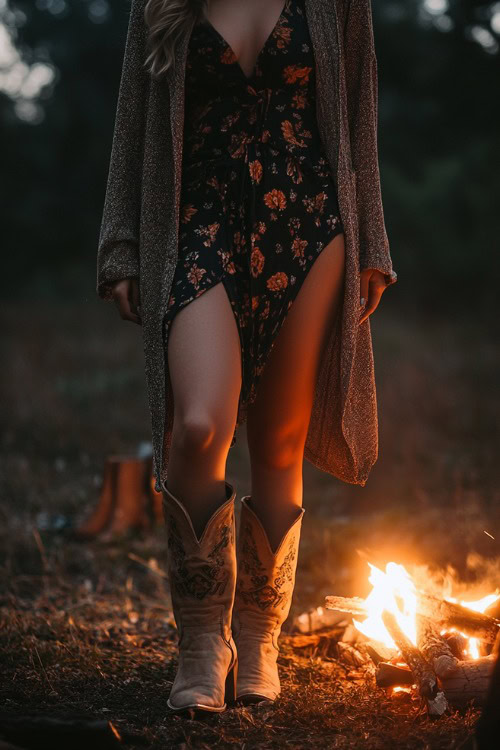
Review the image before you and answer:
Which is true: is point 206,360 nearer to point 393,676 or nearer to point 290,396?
point 290,396

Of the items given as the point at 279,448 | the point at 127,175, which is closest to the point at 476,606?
the point at 279,448

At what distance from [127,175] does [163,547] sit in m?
2.40

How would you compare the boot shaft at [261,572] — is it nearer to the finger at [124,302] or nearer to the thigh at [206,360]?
the thigh at [206,360]

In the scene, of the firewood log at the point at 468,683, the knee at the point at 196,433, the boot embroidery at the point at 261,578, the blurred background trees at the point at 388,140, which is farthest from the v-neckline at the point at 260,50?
the blurred background trees at the point at 388,140

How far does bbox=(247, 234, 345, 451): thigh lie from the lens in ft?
7.17

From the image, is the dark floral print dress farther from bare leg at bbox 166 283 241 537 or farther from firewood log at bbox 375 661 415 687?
firewood log at bbox 375 661 415 687

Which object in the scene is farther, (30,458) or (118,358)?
(118,358)

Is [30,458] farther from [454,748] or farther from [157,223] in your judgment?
[454,748]

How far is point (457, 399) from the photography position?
23.1 feet

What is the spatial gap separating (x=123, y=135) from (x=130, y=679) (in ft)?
5.39

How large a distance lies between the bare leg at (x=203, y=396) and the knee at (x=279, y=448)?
0.88 feet

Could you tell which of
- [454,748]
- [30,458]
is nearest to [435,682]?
[454,748]

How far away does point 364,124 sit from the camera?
2.33 m

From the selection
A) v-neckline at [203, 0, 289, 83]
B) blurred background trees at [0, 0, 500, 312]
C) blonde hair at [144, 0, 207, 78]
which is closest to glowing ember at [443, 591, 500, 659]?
v-neckline at [203, 0, 289, 83]
